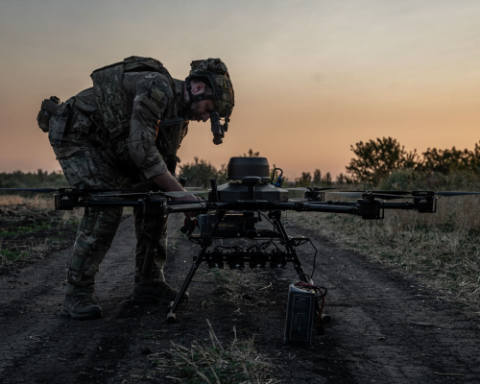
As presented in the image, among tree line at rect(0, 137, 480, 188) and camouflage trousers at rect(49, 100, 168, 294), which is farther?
tree line at rect(0, 137, 480, 188)

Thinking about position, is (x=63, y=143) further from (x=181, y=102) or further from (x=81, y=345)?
(x=81, y=345)

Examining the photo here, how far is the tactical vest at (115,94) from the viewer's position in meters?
5.17

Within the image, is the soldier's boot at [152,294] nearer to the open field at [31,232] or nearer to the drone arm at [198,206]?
the drone arm at [198,206]

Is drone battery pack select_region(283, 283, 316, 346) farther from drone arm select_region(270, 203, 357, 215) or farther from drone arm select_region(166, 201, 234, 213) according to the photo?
drone arm select_region(166, 201, 234, 213)

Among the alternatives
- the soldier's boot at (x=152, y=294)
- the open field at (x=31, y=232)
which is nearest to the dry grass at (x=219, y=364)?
the soldier's boot at (x=152, y=294)

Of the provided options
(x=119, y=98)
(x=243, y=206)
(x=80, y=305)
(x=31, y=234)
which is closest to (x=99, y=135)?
(x=119, y=98)

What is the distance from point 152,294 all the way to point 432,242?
5.10m

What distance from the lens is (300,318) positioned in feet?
13.1

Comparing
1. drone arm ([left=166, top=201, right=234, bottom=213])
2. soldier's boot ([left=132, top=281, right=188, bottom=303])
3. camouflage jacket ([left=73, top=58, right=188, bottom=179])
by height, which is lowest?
soldier's boot ([left=132, top=281, right=188, bottom=303])

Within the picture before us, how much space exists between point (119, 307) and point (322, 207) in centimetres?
256

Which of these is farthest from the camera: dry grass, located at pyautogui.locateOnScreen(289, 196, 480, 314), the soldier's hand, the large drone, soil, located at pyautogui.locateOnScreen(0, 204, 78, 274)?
soil, located at pyautogui.locateOnScreen(0, 204, 78, 274)

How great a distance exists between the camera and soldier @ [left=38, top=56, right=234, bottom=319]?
5062 millimetres

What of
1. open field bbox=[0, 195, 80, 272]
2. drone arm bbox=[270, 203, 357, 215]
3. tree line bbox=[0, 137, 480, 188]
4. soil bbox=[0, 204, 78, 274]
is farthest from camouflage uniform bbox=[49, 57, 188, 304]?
tree line bbox=[0, 137, 480, 188]

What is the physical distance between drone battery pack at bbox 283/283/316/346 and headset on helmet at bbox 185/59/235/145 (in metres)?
1.97
